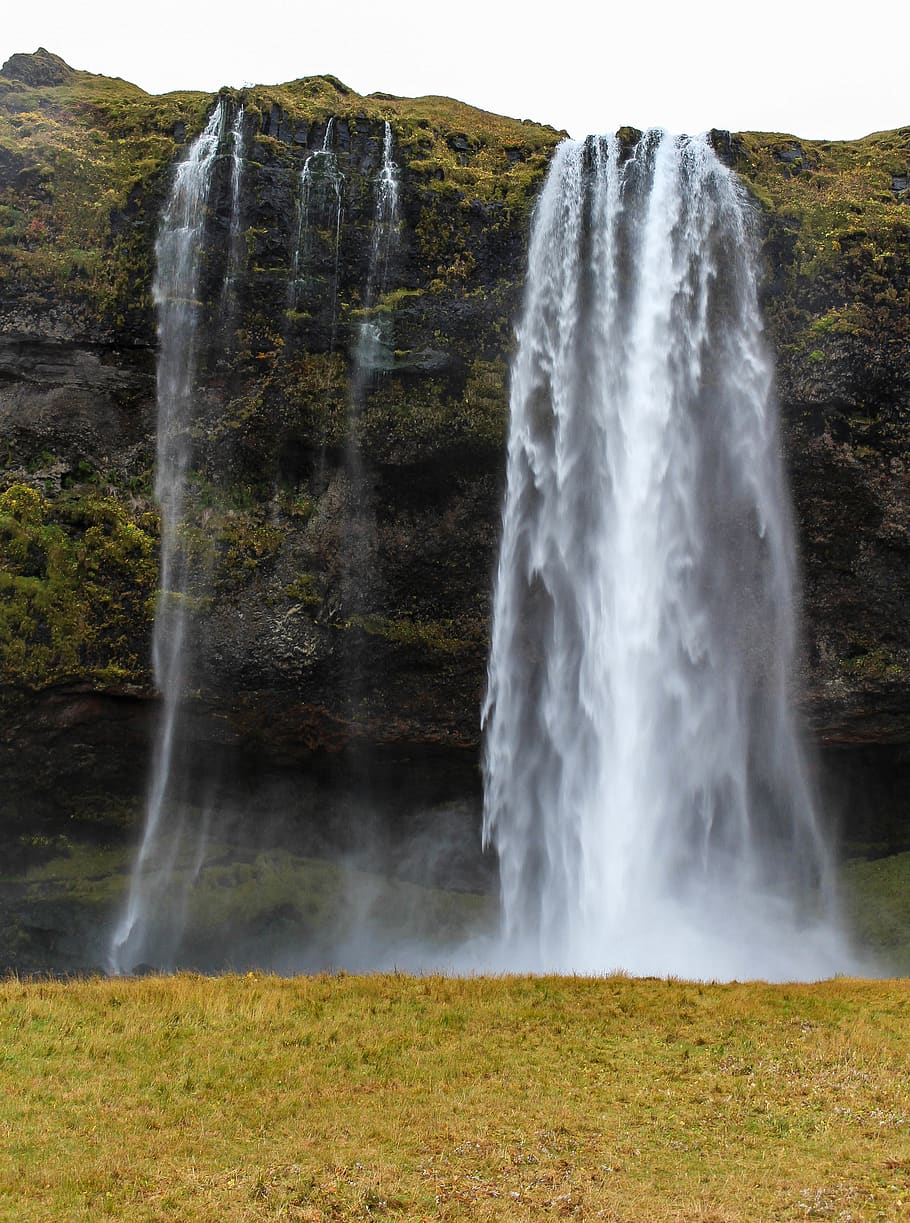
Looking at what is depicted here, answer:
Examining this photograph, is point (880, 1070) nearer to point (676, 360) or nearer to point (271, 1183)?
point (271, 1183)

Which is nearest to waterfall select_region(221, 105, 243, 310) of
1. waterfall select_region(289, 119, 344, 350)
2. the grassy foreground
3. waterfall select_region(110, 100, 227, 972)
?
waterfall select_region(110, 100, 227, 972)

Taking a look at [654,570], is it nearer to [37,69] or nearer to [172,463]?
[172,463]

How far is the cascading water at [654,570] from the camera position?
22203 mm

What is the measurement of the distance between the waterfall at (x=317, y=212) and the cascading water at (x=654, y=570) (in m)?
4.67

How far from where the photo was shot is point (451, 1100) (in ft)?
34.9

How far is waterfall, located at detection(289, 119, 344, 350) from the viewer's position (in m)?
23.4

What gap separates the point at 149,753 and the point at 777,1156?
17.3 m

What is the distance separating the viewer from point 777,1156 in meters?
9.02

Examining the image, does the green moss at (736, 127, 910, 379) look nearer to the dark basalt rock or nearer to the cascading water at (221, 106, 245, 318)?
the cascading water at (221, 106, 245, 318)

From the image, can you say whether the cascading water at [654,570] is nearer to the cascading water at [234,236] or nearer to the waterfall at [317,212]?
the waterfall at [317,212]

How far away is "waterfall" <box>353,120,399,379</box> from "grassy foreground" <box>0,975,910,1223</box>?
14.1 meters

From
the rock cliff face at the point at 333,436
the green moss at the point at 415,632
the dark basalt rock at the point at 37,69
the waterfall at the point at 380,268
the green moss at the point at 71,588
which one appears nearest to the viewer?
the green moss at the point at 71,588

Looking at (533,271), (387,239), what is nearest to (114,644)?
(387,239)

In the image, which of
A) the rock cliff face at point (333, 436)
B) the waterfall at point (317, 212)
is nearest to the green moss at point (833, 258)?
the rock cliff face at point (333, 436)
